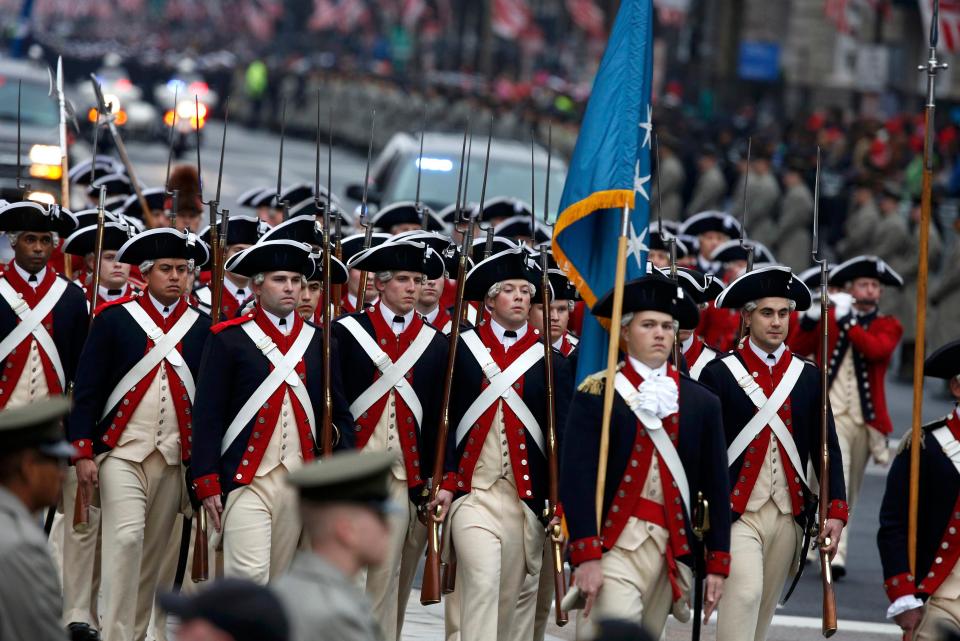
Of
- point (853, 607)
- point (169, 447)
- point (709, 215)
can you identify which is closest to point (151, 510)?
point (169, 447)

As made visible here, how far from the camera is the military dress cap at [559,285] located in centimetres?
1005

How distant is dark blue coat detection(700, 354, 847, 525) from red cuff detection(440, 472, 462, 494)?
1081mm

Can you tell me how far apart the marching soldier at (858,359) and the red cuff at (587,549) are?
509cm

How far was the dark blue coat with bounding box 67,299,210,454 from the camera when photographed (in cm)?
926

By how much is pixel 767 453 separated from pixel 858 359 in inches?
152

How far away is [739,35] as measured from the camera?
56375 mm

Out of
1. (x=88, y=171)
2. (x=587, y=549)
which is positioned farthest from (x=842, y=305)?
(x=88, y=171)

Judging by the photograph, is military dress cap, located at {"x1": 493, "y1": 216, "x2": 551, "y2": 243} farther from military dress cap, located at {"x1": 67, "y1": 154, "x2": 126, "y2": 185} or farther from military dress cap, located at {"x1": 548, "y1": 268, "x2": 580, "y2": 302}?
military dress cap, located at {"x1": 67, "y1": 154, "x2": 126, "y2": 185}

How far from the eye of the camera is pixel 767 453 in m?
Result: 9.03

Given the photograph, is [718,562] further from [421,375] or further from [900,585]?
[421,375]

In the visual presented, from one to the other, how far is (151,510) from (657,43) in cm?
4939

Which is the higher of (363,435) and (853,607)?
(363,435)

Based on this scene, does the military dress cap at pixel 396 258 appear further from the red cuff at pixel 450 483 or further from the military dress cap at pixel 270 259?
the red cuff at pixel 450 483

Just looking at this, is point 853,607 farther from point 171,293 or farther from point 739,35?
point 739,35
